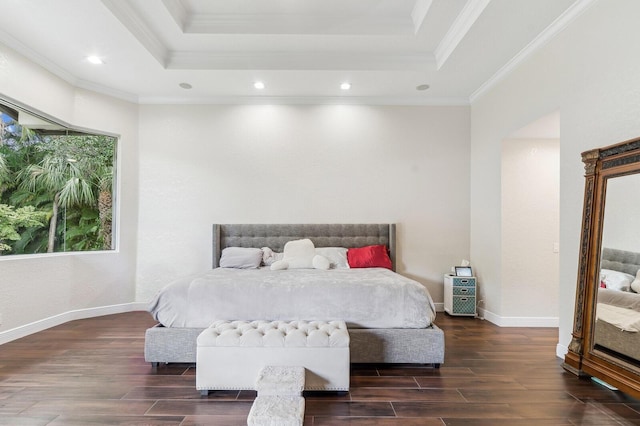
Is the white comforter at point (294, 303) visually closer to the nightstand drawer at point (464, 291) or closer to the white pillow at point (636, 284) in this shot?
the white pillow at point (636, 284)

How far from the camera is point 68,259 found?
4.18 metres

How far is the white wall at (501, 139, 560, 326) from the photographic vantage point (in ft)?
13.2

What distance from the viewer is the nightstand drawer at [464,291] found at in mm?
4355

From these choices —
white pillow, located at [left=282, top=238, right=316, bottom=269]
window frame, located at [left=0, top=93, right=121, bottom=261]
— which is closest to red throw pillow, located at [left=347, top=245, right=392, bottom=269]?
white pillow, located at [left=282, top=238, right=316, bottom=269]

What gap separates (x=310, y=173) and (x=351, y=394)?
309 centimetres

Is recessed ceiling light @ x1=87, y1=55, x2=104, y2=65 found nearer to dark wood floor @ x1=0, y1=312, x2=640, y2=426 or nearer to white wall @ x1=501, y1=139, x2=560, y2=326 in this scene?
dark wood floor @ x1=0, y1=312, x2=640, y2=426

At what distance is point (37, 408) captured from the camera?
7.12ft

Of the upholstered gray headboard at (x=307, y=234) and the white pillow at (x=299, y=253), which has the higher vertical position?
the upholstered gray headboard at (x=307, y=234)

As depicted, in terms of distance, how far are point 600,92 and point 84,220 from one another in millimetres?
5610

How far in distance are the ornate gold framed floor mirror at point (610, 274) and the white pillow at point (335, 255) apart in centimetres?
236

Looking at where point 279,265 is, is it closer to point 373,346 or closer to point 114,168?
point 373,346

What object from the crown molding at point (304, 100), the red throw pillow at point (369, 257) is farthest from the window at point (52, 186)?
the red throw pillow at point (369, 257)

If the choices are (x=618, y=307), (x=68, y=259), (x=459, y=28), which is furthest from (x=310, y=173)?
(x=618, y=307)

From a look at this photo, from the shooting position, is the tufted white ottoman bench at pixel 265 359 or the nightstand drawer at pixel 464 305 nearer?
the tufted white ottoman bench at pixel 265 359
